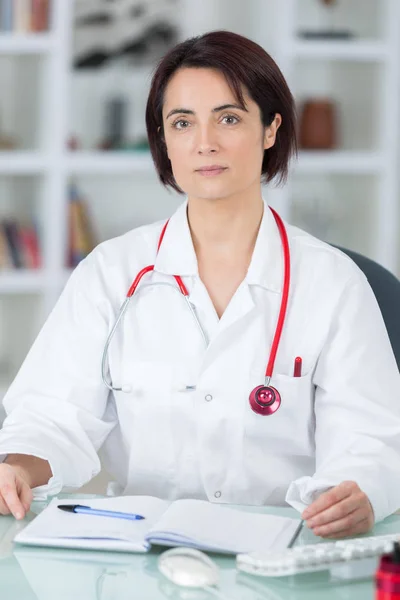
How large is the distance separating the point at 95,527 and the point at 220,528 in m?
0.17

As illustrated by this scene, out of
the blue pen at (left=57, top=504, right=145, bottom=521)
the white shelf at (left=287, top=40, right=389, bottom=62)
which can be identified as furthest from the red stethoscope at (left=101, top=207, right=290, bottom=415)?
the white shelf at (left=287, top=40, right=389, bottom=62)

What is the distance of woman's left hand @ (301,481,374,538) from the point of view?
1.43m

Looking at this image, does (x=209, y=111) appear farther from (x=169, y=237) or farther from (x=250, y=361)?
(x=250, y=361)

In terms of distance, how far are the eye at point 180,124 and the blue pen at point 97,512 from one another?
754 millimetres

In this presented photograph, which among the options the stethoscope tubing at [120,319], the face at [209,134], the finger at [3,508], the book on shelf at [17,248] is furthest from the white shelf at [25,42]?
the finger at [3,508]

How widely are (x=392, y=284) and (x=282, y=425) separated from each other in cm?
41

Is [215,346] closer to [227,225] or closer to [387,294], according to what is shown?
[227,225]

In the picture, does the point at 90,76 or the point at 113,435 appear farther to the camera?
the point at 90,76

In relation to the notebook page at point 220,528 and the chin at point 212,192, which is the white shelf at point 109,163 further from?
the notebook page at point 220,528

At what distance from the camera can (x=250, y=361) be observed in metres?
1.81

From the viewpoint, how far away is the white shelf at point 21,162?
393 centimetres

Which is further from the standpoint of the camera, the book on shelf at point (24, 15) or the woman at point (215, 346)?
the book on shelf at point (24, 15)

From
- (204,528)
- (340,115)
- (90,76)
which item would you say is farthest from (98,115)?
(204,528)

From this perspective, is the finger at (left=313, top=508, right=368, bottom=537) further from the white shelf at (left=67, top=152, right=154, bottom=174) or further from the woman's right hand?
the white shelf at (left=67, top=152, right=154, bottom=174)
